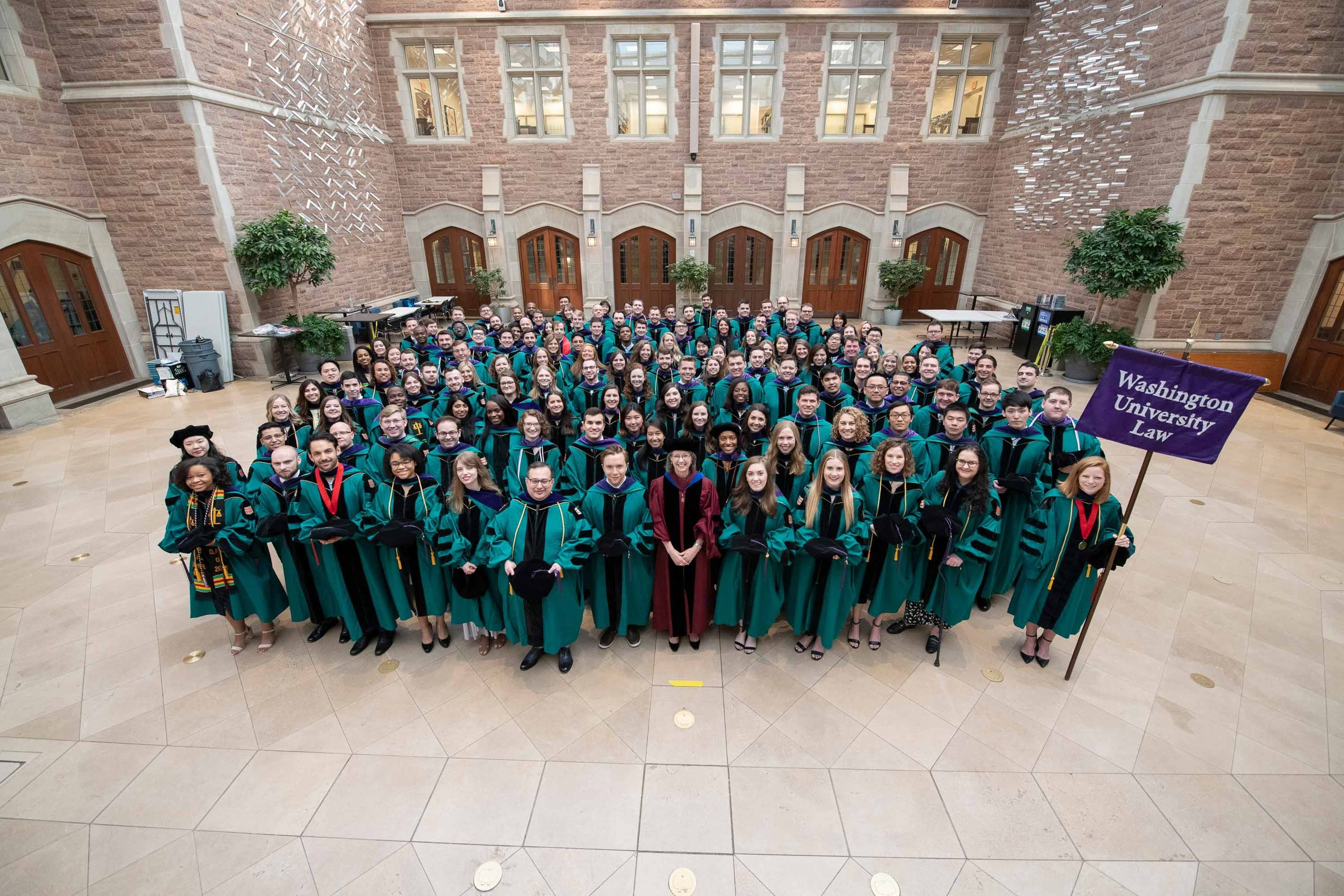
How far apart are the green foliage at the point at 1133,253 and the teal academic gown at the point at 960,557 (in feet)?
29.3

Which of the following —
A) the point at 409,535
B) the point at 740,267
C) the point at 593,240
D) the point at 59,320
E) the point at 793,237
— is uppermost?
the point at 793,237

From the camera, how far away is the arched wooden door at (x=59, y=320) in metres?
9.59

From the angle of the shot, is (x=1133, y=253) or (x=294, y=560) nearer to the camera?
(x=294, y=560)

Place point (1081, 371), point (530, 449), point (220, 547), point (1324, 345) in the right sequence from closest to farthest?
point (220, 547) → point (530, 449) → point (1324, 345) → point (1081, 371)

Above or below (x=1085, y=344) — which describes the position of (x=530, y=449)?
below

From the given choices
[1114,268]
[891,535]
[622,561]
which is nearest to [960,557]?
[891,535]

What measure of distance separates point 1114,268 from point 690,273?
955cm

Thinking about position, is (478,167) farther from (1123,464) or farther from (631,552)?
(1123,464)

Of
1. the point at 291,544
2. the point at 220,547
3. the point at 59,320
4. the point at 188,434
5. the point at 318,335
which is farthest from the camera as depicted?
the point at 318,335

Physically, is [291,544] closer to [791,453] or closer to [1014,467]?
[791,453]

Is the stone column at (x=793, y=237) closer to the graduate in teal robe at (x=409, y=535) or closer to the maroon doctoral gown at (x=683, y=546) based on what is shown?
the maroon doctoral gown at (x=683, y=546)

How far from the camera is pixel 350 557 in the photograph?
14.0 ft

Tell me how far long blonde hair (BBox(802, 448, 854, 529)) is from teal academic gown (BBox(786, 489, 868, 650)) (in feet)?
0.07

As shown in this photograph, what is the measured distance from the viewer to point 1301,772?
3.47m
